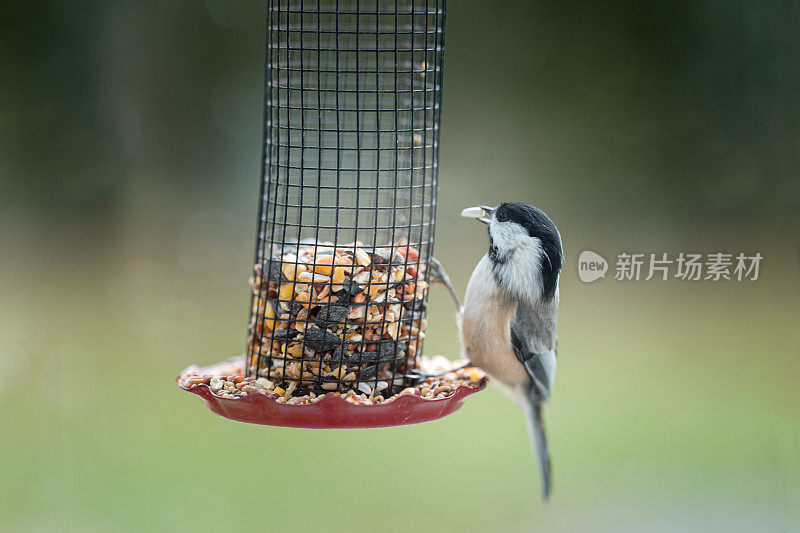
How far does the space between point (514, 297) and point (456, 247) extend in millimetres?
3266

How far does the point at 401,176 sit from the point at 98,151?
3.54 metres

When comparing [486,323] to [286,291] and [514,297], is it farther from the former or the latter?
[286,291]

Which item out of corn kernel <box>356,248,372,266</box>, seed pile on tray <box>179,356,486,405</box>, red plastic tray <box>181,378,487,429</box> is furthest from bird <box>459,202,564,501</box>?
red plastic tray <box>181,378,487,429</box>

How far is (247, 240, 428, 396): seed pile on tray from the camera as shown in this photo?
283cm

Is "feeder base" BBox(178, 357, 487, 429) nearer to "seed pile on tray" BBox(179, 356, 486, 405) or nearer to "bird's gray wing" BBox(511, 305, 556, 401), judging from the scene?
"seed pile on tray" BBox(179, 356, 486, 405)

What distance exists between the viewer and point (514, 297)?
3146mm

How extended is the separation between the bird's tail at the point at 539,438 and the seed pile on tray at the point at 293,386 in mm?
503

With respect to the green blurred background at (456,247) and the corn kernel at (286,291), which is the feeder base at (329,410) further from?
the green blurred background at (456,247)

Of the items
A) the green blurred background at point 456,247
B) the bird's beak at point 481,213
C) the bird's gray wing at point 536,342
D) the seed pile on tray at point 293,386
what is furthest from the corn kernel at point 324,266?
the green blurred background at point 456,247

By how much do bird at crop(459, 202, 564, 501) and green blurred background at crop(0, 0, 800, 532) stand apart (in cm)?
242

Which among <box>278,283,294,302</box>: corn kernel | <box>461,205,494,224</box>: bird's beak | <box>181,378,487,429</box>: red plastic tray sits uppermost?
<box>461,205,494,224</box>: bird's beak

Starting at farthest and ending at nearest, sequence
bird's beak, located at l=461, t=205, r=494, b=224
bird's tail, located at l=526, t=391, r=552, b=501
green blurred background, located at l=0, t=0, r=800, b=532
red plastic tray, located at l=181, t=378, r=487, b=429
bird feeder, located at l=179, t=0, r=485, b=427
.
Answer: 1. green blurred background, located at l=0, t=0, r=800, b=532
2. bird's tail, located at l=526, t=391, r=552, b=501
3. bird's beak, located at l=461, t=205, r=494, b=224
4. bird feeder, located at l=179, t=0, r=485, b=427
5. red plastic tray, located at l=181, t=378, r=487, b=429

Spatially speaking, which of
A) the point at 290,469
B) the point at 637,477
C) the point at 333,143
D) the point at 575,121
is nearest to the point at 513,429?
the point at 637,477

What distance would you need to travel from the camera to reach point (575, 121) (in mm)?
6711
